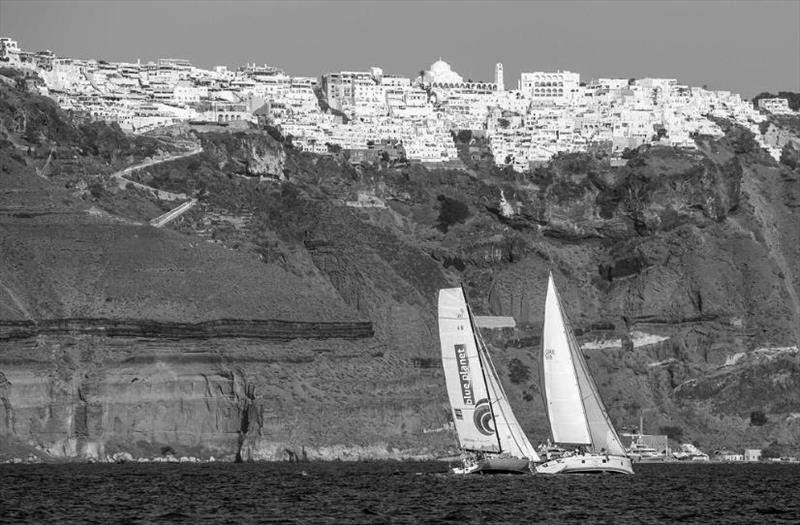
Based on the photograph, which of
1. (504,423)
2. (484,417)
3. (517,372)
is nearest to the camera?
(484,417)

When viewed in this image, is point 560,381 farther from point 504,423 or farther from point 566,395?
point 504,423

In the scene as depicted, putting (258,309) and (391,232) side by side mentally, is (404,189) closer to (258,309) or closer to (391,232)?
(391,232)

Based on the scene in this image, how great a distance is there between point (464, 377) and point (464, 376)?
0.14ft

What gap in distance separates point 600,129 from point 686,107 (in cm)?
1227

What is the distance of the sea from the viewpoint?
7275 centimetres

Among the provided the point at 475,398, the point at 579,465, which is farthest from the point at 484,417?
the point at 579,465

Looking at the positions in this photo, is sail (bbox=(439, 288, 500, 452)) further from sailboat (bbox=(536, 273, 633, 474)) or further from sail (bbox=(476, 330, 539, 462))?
sailboat (bbox=(536, 273, 633, 474))

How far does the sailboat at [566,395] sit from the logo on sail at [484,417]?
2585mm

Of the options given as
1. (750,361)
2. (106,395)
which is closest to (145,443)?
(106,395)

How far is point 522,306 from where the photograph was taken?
158125 millimetres

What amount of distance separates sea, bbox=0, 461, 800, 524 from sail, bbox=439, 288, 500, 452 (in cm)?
201

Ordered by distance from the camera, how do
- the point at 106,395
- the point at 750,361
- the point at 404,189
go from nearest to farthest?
the point at 106,395, the point at 750,361, the point at 404,189

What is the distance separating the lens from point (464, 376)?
9131cm

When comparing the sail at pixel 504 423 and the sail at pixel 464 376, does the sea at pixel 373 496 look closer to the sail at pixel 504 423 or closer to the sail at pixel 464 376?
the sail at pixel 504 423
